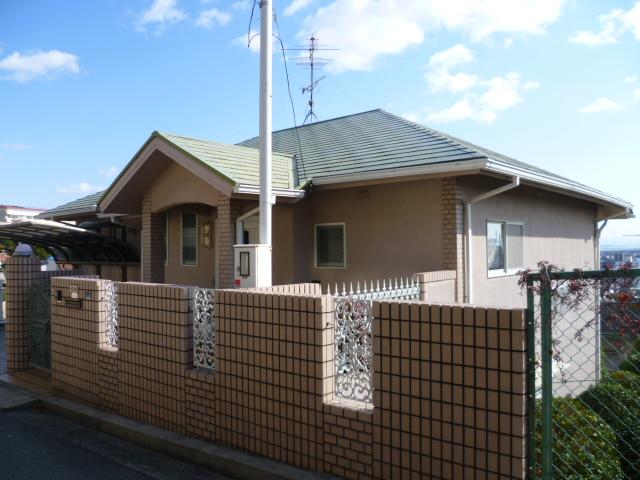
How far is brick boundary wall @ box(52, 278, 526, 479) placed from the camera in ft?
10.7

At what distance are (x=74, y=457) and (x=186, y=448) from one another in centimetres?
115

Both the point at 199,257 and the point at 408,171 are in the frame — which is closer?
the point at 408,171

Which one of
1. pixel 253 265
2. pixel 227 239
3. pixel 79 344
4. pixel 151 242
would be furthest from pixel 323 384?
pixel 151 242

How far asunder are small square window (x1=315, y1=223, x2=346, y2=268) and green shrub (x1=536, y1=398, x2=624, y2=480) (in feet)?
17.7

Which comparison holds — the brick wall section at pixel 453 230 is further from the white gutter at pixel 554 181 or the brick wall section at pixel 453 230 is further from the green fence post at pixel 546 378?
the green fence post at pixel 546 378

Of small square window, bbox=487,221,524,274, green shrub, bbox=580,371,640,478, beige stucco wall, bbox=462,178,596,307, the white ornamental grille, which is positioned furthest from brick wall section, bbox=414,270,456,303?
the white ornamental grille

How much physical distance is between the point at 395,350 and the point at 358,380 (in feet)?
2.21

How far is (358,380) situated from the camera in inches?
166

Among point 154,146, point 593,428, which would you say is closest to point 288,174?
point 154,146

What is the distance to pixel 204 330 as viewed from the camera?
517 cm

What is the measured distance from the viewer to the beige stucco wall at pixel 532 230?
28.4 ft

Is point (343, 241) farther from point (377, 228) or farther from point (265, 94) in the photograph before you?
point (265, 94)

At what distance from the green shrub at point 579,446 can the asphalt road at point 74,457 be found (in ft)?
8.77

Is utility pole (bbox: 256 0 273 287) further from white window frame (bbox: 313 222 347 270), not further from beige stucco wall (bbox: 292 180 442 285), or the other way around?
white window frame (bbox: 313 222 347 270)
